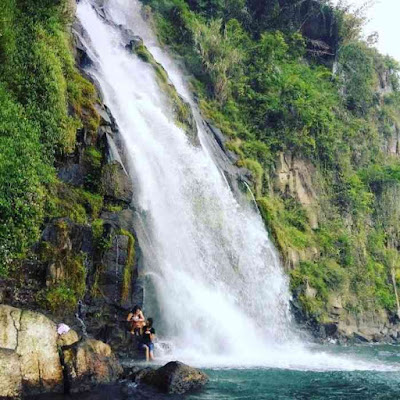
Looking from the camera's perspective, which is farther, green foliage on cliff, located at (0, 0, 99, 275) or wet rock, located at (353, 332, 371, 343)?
wet rock, located at (353, 332, 371, 343)

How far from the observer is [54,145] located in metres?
13.1

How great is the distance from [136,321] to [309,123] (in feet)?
61.1

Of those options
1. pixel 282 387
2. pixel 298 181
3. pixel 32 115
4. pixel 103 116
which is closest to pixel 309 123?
pixel 298 181

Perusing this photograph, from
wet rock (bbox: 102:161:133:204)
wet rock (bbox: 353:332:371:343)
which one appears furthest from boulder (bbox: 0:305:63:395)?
wet rock (bbox: 353:332:371:343)

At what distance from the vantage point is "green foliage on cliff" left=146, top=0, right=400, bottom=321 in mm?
25391

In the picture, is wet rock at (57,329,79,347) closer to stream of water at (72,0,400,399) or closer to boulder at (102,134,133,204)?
stream of water at (72,0,400,399)

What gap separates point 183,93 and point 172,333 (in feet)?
49.9

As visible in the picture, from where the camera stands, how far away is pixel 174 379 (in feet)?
31.5

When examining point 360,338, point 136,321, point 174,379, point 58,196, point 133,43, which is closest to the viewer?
point 174,379

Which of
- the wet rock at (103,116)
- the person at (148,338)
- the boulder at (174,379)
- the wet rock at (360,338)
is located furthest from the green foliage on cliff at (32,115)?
the wet rock at (360,338)

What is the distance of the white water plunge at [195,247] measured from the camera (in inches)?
557

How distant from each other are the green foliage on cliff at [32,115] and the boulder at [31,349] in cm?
203

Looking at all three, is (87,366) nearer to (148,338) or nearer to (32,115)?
(148,338)

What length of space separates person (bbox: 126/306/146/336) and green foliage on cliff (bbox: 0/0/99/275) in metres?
2.78
